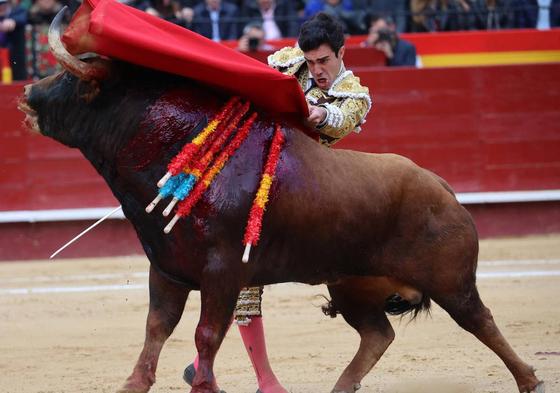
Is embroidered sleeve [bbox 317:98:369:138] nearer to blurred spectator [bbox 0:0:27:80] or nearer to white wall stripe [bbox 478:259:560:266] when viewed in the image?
white wall stripe [bbox 478:259:560:266]

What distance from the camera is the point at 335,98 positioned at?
4.36 m

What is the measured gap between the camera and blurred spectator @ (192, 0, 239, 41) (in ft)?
31.4

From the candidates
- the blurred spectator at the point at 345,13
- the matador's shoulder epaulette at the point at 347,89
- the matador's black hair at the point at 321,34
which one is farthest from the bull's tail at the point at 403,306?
the blurred spectator at the point at 345,13

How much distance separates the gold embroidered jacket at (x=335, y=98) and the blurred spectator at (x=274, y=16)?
5.37 m

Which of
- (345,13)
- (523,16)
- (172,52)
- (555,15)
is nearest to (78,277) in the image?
(345,13)

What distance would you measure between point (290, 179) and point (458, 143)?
5.32 meters

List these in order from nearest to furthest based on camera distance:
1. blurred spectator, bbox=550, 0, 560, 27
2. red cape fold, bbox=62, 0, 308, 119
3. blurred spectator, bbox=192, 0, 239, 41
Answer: red cape fold, bbox=62, 0, 308, 119, blurred spectator, bbox=192, 0, 239, 41, blurred spectator, bbox=550, 0, 560, 27

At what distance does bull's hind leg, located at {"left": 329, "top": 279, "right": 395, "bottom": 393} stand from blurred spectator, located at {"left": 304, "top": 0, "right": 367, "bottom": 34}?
5.72 meters

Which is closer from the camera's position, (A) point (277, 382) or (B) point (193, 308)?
(A) point (277, 382)

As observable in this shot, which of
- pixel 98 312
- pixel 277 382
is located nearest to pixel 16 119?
pixel 98 312

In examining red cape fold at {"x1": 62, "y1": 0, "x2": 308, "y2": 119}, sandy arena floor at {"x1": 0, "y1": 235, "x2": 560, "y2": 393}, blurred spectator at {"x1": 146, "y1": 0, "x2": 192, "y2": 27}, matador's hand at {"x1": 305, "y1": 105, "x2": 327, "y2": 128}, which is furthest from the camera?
blurred spectator at {"x1": 146, "y1": 0, "x2": 192, "y2": 27}

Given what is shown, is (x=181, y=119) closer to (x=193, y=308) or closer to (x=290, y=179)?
(x=290, y=179)

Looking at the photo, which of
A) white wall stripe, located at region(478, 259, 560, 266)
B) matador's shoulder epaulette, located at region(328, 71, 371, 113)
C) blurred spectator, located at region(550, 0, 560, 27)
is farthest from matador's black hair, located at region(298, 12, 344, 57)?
blurred spectator, located at region(550, 0, 560, 27)

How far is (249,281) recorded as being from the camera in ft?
13.1
